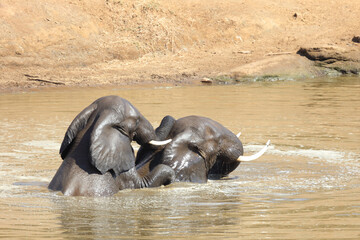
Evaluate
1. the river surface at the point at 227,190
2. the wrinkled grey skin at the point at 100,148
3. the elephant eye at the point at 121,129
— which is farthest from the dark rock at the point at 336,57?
the elephant eye at the point at 121,129

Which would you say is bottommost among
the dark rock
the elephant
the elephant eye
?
the dark rock

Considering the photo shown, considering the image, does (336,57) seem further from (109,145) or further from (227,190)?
(109,145)

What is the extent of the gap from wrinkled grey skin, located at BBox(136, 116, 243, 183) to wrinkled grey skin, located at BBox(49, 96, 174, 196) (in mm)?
466

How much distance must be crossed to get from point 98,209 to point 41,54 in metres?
16.6

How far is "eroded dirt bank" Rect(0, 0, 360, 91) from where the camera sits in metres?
21.7

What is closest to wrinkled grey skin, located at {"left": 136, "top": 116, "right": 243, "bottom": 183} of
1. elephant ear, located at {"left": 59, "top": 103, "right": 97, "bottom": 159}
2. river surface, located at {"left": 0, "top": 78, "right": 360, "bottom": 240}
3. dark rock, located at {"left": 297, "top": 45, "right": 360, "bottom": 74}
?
river surface, located at {"left": 0, "top": 78, "right": 360, "bottom": 240}

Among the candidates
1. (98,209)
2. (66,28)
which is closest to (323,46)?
(66,28)

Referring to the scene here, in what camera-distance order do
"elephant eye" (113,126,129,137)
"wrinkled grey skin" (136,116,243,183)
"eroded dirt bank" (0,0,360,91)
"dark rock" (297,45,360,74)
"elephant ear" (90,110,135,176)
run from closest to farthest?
"elephant ear" (90,110,135,176) < "elephant eye" (113,126,129,137) < "wrinkled grey skin" (136,116,243,183) < "eroded dirt bank" (0,0,360,91) < "dark rock" (297,45,360,74)

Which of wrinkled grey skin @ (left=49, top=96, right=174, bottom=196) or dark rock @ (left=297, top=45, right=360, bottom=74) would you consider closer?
wrinkled grey skin @ (left=49, top=96, right=174, bottom=196)

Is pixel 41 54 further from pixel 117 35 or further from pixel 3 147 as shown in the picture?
pixel 3 147

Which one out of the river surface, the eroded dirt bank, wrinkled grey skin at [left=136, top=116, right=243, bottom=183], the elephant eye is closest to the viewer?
the river surface

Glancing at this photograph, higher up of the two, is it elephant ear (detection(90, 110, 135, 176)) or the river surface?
elephant ear (detection(90, 110, 135, 176))

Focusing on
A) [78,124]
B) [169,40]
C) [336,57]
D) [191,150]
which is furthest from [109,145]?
[169,40]

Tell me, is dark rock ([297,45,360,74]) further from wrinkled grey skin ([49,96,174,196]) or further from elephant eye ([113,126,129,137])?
elephant eye ([113,126,129,137])
